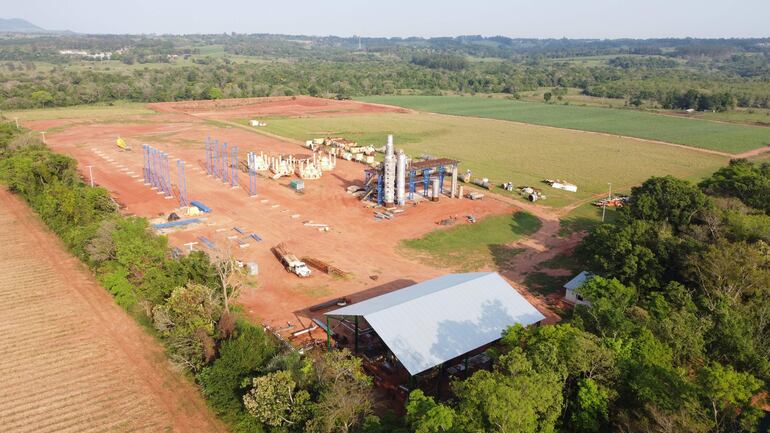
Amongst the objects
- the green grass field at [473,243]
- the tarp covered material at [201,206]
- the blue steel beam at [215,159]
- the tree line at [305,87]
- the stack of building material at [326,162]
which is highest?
the tree line at [305,87]

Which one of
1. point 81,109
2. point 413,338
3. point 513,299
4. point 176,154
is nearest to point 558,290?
point 513,299

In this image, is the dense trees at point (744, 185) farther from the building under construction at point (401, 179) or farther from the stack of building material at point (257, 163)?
A: the stack of building material at point (257, 163)

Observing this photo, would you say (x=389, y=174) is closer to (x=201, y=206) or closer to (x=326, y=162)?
(x=326, y=162)

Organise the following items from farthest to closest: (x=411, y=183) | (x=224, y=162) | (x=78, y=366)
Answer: (x=224, y=162) < (x=411, y=183) < (x=78, y=366)

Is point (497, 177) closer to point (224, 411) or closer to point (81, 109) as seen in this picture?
point (224, 411)

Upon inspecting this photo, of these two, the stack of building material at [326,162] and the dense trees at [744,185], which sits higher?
the dense trees at [744,185]

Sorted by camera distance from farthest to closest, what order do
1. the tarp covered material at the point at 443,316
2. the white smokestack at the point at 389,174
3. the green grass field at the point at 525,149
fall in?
the green grass field at the point at 525,149 → the white smokestack at the point at 389,174 → the tarp covered material at the point at 443,316

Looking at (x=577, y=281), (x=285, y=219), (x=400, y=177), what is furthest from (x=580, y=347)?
(x=400, y=177)

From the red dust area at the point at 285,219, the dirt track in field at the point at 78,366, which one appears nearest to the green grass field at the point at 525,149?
the red dust area at the point at 285,219
